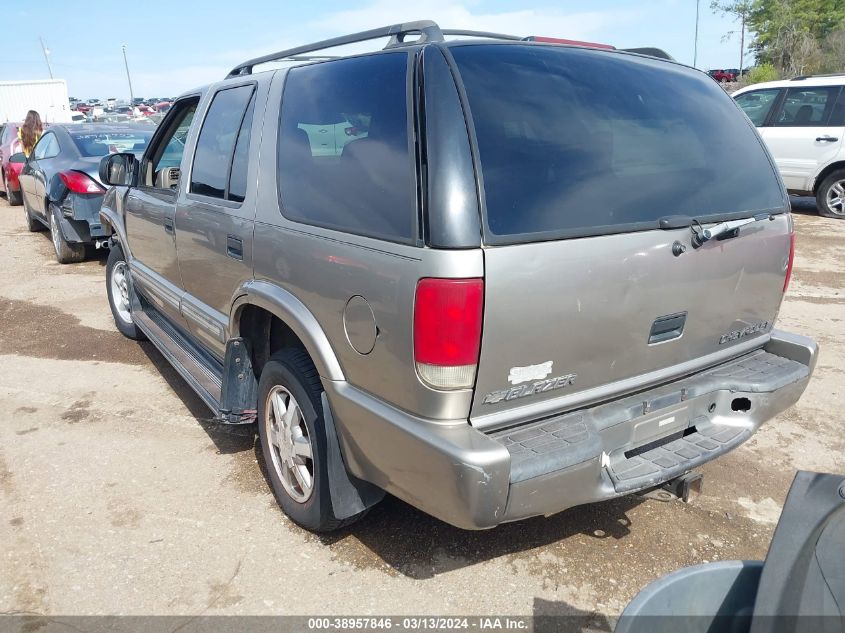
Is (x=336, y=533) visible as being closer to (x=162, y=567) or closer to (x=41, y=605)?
(x=162, y=567)

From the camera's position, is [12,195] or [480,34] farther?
[12,195]

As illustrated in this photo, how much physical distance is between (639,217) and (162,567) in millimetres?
2392

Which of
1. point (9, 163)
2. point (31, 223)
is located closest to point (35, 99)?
point (9, 163)

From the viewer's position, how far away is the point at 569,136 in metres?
2.47

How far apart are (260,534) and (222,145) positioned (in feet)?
6.39

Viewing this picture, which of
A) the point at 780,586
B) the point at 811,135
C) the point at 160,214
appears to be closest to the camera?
the point at 780,586

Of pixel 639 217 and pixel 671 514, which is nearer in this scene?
pixel 639 217

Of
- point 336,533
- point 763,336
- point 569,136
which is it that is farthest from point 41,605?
point 763,336

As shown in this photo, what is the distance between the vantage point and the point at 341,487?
272 cm

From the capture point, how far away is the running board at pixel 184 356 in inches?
145

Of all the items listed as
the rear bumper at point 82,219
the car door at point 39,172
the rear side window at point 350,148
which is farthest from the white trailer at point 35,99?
the rear side window at point 350,148

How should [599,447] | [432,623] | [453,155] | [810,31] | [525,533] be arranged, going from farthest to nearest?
[810,31], [525,533], [432,623], [599,447], [453,155]

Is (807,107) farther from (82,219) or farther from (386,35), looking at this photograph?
(82,219)

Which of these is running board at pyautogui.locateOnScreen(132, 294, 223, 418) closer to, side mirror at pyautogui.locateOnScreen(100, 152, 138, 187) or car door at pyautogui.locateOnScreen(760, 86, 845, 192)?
side mirror at pyautogui.locateOnScreen(100, 152, 138, 187)
